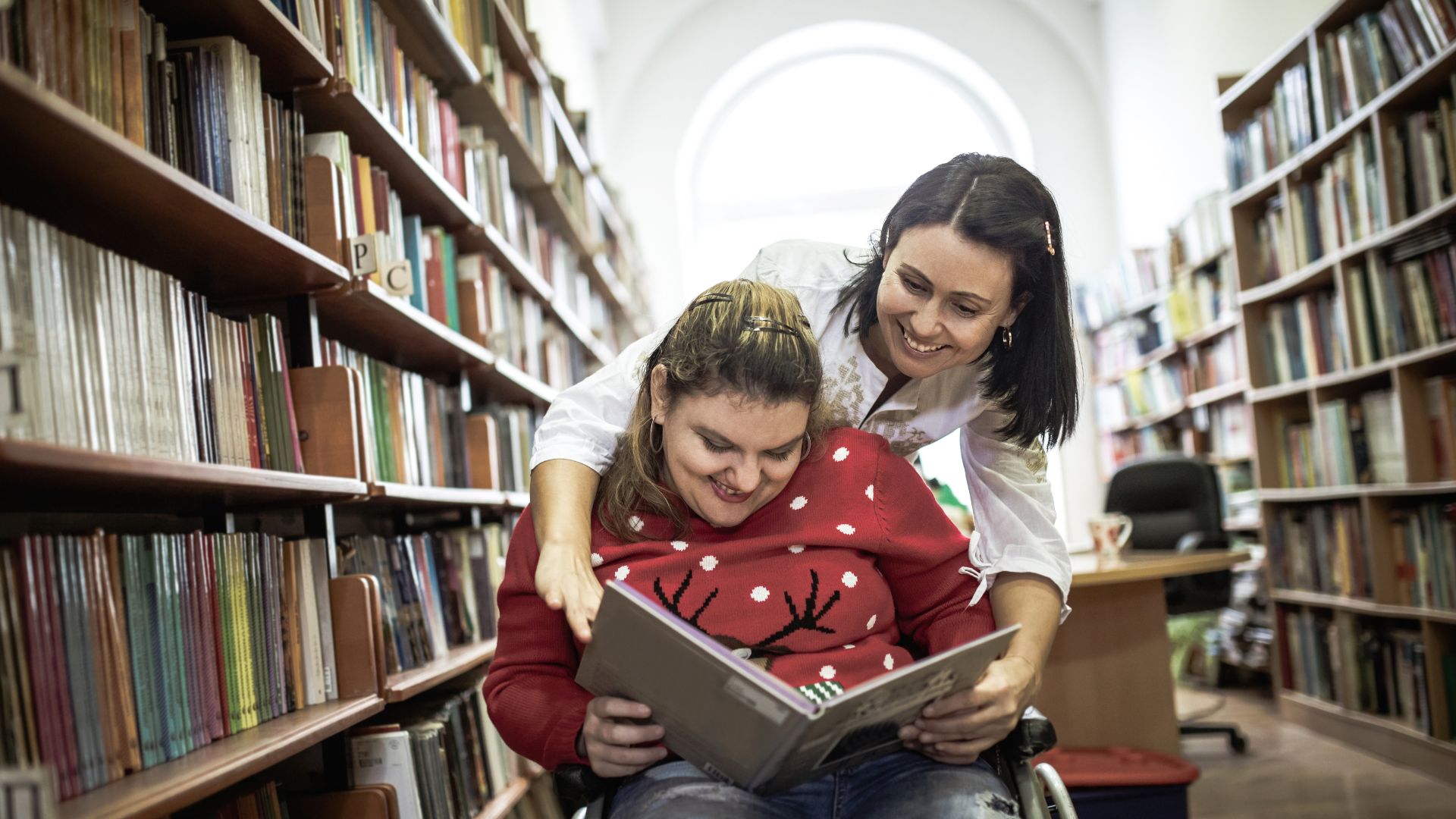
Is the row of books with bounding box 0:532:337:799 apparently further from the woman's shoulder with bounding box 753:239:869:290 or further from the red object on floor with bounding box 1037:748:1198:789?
the red object on floor with bounding box 1037:748:1198:789

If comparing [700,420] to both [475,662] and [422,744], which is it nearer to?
[422,744]

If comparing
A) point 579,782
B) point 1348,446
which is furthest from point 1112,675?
point 579,782

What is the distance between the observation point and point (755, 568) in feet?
4.29

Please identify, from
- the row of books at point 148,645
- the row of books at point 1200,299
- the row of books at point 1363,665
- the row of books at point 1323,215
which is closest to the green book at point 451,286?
the row of books at point 148,645

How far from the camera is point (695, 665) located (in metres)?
0.98

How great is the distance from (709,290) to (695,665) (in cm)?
53

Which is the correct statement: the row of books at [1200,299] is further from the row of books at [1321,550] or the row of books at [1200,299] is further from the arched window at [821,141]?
the arched window at [821,141]

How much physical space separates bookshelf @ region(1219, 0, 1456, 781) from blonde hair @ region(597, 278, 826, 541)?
2332 millimetres

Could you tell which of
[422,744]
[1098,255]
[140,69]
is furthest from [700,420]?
[1098,255]

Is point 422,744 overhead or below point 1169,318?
below

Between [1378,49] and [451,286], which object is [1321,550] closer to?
[1378,49]

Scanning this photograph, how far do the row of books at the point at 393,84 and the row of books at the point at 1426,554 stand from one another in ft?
9.00

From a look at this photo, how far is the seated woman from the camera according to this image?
118 cm

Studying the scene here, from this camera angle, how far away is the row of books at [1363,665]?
10.1ft
